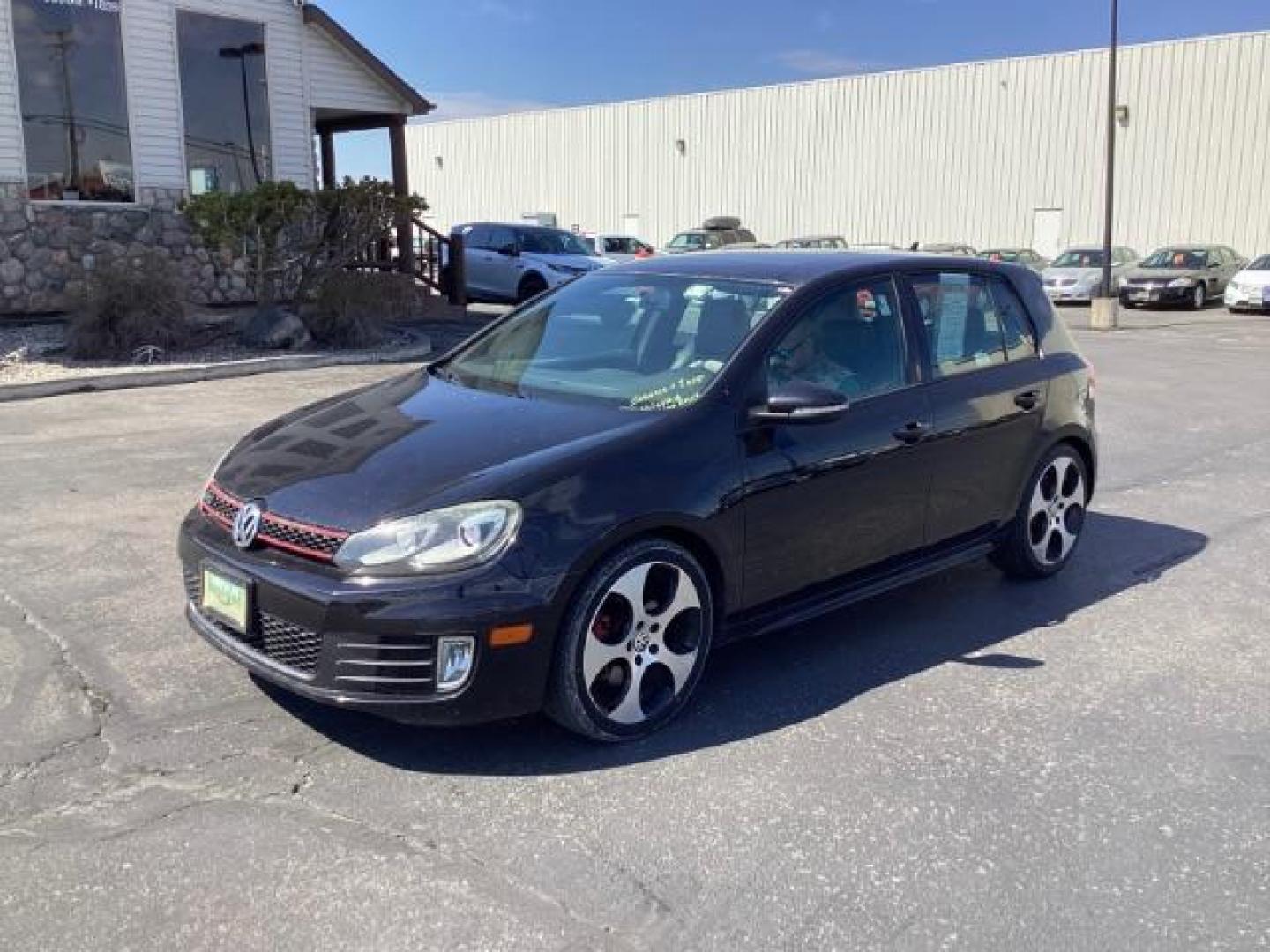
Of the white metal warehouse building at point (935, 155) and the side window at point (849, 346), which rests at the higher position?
the white metal warehouse building at point (935, 155)

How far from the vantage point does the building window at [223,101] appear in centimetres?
1533

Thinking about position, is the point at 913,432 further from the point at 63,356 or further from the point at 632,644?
the point at 63,356

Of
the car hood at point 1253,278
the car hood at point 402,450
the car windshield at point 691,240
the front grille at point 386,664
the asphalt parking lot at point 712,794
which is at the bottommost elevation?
the asphalt parking lot at point 712,794

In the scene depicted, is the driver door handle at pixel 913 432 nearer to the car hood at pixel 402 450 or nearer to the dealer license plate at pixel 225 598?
the car hood at pixel 402 450

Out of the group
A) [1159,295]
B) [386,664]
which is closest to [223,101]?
[386,664]

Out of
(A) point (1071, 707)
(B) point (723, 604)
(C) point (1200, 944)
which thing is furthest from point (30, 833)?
Answer: (A) point (1071, 707)

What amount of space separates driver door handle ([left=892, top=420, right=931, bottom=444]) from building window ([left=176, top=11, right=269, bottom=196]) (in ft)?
41.8

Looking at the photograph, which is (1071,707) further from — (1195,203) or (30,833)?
(1195,203)

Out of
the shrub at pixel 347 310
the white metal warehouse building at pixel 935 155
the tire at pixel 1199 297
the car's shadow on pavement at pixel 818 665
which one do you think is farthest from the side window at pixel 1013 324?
the white metal warehouse building at pixel 935 155

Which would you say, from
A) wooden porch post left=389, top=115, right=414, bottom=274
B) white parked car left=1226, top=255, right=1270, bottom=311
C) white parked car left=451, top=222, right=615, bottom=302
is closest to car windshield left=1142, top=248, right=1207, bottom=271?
white parked car left=1226, top=255, right=1270, bottom=311

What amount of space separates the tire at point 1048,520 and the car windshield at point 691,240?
27.8 m

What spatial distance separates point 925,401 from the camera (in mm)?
4770

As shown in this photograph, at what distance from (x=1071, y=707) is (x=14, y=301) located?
A: 13.7 meters

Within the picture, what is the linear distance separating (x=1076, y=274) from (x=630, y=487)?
89.4ft
